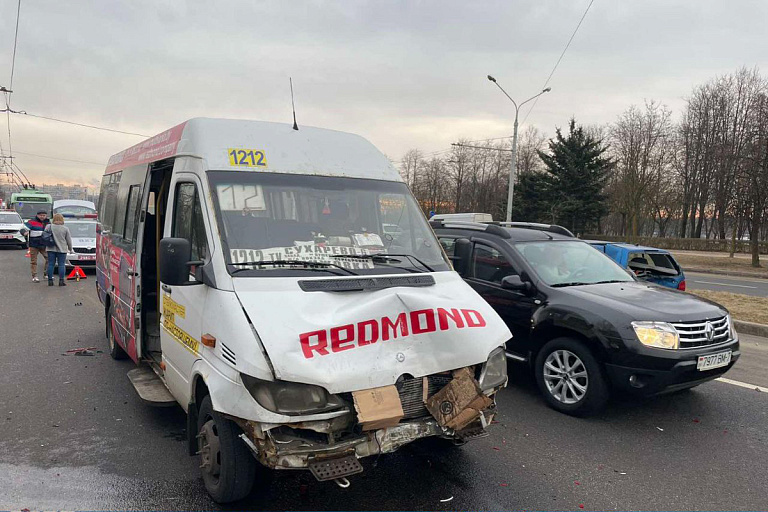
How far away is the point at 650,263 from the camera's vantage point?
10141 mm

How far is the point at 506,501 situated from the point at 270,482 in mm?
1624

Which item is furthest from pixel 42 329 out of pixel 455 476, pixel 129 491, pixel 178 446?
pixel 455 476

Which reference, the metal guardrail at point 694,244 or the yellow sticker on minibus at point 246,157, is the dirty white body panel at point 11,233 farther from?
the metal guardrail at point 694,244

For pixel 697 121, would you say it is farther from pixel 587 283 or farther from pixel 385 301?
pixel 385 301

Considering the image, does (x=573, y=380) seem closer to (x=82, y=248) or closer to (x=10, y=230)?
(x=82, y=248)

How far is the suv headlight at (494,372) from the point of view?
3.52 m

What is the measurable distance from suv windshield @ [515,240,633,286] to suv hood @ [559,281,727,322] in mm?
219

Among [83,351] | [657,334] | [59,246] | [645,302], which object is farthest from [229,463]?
[59,246]

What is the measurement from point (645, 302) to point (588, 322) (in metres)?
0.66

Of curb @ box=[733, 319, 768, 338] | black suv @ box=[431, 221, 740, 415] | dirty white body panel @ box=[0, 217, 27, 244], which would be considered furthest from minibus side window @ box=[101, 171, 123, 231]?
dirty white body panel @ box=[0, 217, 27, 244]

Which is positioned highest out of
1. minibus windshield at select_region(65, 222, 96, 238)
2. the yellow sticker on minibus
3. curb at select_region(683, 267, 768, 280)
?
the yellow sticker on minibus

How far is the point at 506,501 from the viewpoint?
3.53 metres

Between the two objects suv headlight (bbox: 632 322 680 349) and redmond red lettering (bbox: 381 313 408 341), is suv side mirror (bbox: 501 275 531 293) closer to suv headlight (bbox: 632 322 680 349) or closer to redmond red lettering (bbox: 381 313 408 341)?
suv headlight (bbox: 632 322 680 349)

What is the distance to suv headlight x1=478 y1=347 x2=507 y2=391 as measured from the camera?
3.52 meters
